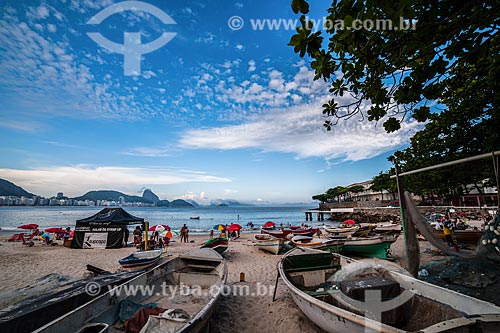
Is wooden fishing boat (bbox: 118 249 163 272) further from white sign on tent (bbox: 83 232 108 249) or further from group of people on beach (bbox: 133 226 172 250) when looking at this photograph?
white sign on tent (bbox: 83 232 108 249)

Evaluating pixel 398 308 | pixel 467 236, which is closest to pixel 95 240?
pixel 398 308

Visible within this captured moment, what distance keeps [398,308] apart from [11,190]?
223 meters

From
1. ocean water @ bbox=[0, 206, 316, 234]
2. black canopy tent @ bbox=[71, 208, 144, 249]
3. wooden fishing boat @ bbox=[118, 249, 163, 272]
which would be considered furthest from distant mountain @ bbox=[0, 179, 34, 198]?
wooden fishing boat @ bbox=[118, 249, 163, 272]

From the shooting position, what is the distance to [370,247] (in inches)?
375

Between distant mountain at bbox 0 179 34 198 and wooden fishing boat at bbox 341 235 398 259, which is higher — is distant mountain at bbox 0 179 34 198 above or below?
above

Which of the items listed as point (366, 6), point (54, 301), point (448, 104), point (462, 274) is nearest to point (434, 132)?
point (448, 104)

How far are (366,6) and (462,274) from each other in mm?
6852

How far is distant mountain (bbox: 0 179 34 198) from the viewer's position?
14723 centimetres

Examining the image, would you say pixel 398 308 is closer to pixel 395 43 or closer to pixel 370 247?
pixel 395 43

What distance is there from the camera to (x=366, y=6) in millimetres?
2256

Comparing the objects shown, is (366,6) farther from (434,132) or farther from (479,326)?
(434,132)

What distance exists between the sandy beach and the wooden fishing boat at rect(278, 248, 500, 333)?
1.27 meters

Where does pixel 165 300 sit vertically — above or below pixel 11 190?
below

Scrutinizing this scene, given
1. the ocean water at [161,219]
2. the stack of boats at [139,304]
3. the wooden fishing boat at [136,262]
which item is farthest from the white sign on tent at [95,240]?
the ocean water at [161,219]
